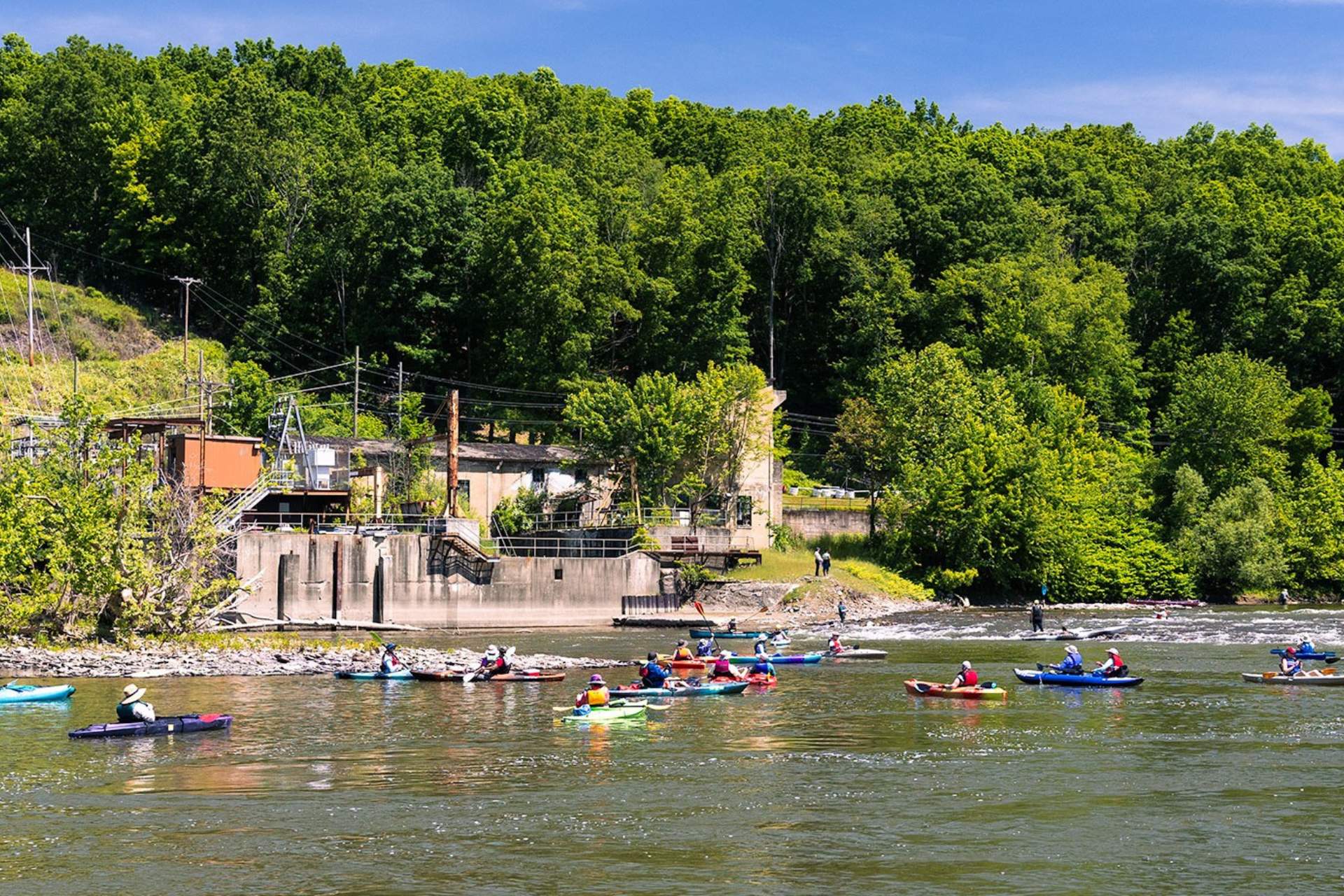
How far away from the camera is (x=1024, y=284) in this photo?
113 m

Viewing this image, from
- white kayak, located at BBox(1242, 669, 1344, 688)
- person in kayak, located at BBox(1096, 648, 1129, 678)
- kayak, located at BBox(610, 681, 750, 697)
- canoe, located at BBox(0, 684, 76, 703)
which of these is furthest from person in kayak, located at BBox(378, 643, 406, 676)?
white kayak, located at BBox(1242, 669, 1344, 688)

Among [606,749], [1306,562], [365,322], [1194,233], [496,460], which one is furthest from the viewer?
[1194,233]

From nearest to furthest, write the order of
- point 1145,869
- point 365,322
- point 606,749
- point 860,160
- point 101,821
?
point 1145,869, point 101,821, point 606,749, point 365,322, point 860,160

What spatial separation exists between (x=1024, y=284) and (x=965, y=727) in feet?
246

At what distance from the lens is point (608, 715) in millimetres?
44656

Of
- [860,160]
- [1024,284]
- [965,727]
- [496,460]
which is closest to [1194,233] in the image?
[1024,284]

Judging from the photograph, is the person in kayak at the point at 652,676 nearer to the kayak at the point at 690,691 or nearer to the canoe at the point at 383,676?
the kayak at the point at 690,691

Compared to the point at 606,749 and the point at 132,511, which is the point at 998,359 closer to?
the point at 132,511

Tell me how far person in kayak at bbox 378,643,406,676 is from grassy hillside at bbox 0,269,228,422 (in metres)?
40.6

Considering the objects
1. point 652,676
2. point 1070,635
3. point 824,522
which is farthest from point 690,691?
point 824,522

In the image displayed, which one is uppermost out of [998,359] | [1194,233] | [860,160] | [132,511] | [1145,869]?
[860,160]

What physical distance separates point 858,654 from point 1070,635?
1313 centimetres

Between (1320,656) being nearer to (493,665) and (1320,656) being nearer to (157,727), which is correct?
(493,665)

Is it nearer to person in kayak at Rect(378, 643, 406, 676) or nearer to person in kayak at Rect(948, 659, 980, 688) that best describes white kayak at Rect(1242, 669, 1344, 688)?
person in kayak at Rect(948, 659, 980, 688)
